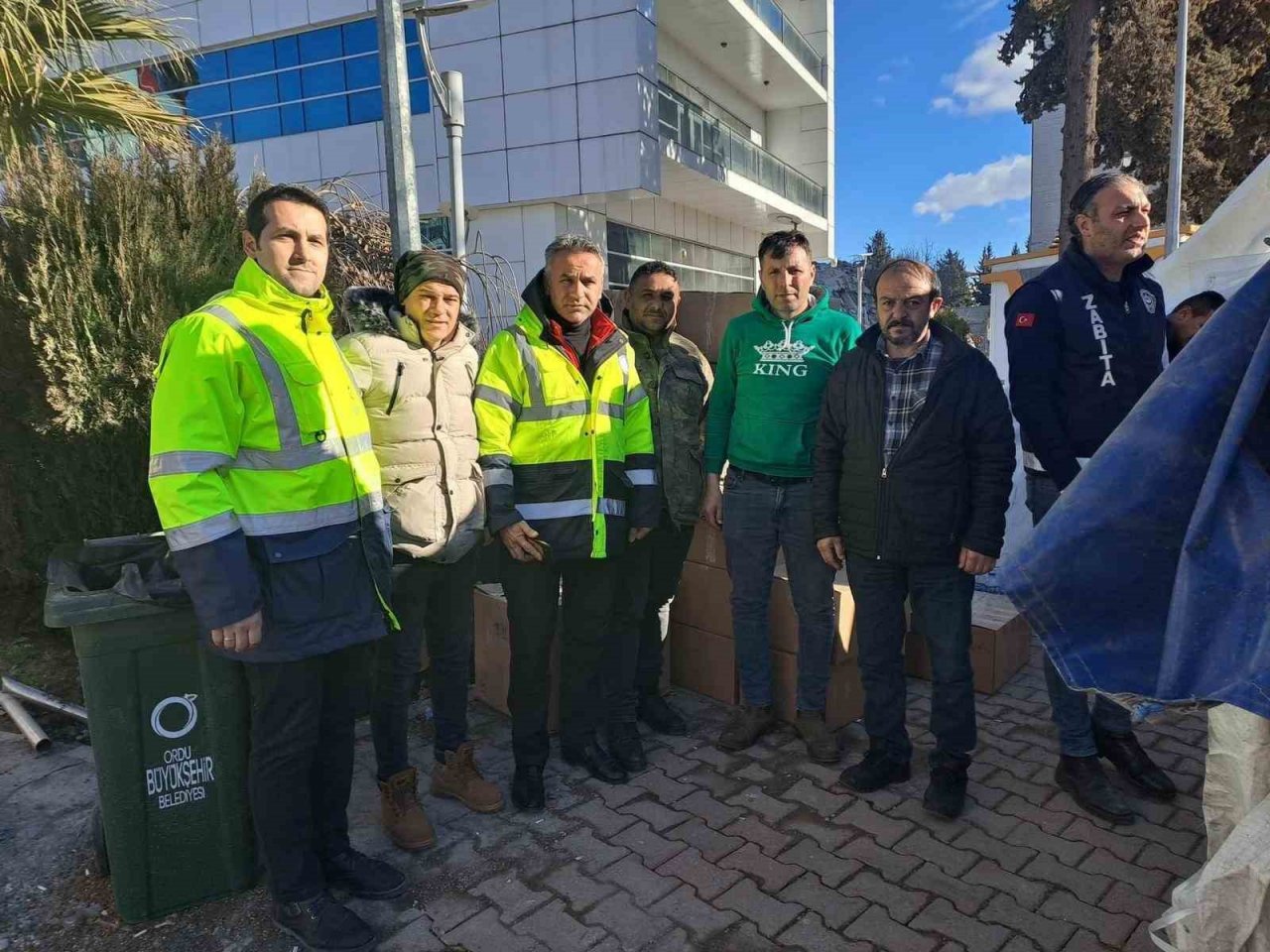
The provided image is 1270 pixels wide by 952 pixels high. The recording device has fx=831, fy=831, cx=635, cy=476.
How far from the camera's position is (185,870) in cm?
262

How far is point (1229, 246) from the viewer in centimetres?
538

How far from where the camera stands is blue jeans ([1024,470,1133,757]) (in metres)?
3.20

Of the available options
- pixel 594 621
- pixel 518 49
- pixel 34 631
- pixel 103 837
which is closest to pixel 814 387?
pixel 594 621

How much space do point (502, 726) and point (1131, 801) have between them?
267 centimetres

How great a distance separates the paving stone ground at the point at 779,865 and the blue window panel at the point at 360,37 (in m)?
17.1

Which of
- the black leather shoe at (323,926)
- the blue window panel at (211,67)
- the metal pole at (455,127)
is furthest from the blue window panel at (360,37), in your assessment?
the black leather shoe at (323,926)

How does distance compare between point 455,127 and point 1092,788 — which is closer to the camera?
point 1092,788

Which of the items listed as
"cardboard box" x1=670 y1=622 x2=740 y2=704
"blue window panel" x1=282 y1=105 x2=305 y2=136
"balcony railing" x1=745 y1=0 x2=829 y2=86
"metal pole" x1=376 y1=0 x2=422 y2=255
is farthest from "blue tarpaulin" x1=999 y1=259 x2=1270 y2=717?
"blue window panel" x1=282 y1=105 x2=305 y2=136

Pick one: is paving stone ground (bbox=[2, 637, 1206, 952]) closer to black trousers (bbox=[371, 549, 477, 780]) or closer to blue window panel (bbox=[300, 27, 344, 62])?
black trousers (bbox=[371, 549, 477, 780])

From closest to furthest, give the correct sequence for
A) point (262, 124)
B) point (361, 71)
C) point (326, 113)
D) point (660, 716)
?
point (660, 716), point (361, 71), point (326, 113), point (262, 124)

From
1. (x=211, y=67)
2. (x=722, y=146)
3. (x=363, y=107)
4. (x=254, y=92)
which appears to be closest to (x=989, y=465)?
(x=722, y=146)

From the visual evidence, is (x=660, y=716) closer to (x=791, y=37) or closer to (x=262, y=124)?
(x=262, y=124)

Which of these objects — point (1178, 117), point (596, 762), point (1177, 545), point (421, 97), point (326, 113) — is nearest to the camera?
point (1177, 545)

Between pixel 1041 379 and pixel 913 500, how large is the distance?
658 millimetres
